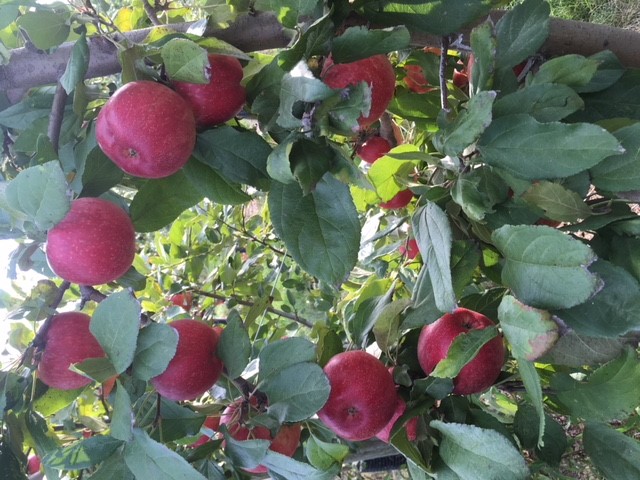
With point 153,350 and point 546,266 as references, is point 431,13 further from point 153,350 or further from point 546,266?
point 153,350

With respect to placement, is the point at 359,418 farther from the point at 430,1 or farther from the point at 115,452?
the point at 430,1

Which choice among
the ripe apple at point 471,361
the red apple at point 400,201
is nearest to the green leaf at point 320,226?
the ripe apple at point 471,361

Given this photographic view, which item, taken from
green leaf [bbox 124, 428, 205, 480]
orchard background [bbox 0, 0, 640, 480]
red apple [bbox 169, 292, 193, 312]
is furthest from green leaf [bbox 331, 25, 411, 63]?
red apple [bbox 169, 292, 193, 312]

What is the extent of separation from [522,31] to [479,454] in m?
0.55

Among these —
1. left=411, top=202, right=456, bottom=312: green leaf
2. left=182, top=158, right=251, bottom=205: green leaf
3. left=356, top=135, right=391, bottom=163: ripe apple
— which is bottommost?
left=356, top=135, right=391, bottom=163: ripe apple

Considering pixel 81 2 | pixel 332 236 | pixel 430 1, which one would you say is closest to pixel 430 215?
pixel 332 236

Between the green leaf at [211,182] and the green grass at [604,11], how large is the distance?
2.17 metres

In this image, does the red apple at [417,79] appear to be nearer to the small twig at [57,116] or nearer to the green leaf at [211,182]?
the green leaf at [211,182]

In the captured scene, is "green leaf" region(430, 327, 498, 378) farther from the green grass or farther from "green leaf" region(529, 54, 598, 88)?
the green grass

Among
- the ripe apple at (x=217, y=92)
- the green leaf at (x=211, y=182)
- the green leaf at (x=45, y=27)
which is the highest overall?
the green leaf at (x=45, y=27)

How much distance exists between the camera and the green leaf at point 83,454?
0.75 m

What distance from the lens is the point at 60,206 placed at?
26.1 inches

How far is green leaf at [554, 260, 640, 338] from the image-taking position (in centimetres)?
61

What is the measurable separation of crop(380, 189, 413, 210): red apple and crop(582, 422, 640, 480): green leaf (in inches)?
21.0
